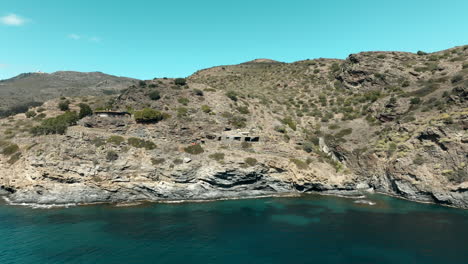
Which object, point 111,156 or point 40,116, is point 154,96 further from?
point 40,116

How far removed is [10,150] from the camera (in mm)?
52812

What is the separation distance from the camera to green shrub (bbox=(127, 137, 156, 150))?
5419 cm

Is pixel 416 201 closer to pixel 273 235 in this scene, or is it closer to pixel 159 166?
pixel 273 235

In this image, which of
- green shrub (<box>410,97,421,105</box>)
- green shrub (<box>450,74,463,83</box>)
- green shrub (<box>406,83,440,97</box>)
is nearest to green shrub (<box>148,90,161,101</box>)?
green shrub (<box>410,97,421,105</box>)

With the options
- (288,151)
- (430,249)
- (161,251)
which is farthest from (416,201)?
(161,251)

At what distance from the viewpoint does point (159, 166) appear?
50.2 m

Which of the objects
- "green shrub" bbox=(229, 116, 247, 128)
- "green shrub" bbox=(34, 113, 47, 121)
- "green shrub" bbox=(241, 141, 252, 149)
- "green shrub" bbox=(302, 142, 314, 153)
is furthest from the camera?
"green shrub" bbox=(34, 113, 47, 121)

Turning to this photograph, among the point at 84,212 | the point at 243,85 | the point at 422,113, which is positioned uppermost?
the point at 243,85

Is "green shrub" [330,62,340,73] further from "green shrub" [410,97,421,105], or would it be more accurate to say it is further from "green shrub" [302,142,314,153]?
"green shrub" [302,142,314,153]

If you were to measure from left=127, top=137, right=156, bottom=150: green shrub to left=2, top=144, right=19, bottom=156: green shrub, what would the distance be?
2407 cm

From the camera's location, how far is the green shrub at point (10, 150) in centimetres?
5263

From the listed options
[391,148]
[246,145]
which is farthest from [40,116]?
[391,148]

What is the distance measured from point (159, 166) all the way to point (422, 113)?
62791mm

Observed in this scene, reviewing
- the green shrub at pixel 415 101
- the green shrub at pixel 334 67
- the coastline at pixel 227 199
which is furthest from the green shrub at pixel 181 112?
the green shrub at pixel 334 67
